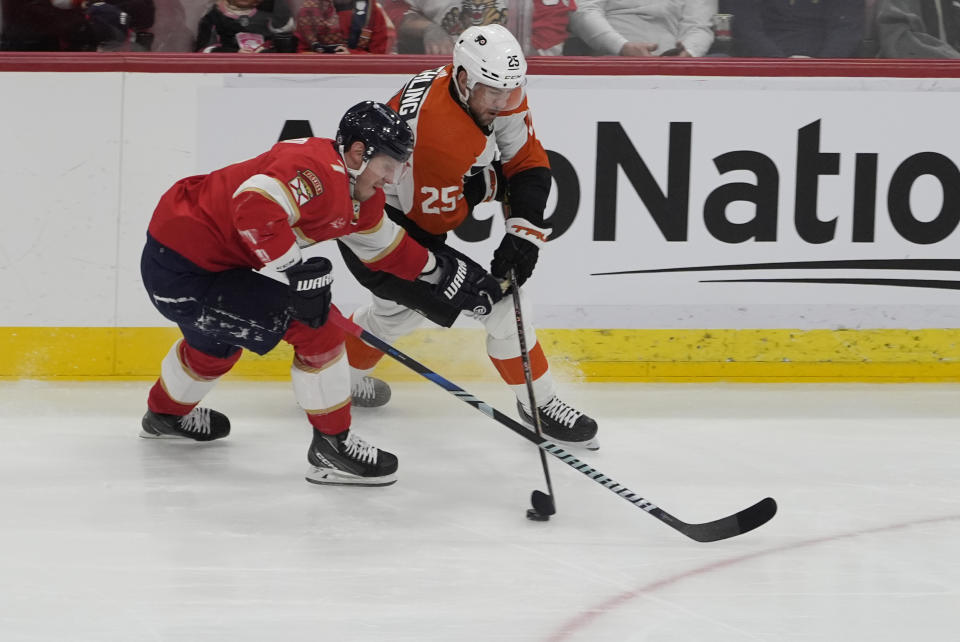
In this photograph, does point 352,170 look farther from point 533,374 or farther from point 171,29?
point 171,29

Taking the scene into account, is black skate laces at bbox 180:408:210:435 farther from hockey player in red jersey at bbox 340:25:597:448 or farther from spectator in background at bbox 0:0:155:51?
spectator in background at bbox 0:0:155:51

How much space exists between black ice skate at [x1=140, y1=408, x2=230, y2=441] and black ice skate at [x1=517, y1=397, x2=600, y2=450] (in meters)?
0.95

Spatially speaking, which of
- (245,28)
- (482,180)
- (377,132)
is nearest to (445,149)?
(482,180)

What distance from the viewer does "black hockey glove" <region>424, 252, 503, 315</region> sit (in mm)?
3037

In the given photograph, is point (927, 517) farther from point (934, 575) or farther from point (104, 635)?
point (104, 635)

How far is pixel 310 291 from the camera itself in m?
2.68

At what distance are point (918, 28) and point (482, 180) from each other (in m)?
1.96

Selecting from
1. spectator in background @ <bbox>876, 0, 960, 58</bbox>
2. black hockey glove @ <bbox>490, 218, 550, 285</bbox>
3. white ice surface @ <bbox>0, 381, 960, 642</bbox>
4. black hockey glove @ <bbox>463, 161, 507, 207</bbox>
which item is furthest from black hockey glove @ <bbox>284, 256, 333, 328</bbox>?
spectator in background @ <bbox>876, 0, 960, 58</bbox>

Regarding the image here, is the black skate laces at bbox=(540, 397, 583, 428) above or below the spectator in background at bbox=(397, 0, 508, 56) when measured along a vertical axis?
below

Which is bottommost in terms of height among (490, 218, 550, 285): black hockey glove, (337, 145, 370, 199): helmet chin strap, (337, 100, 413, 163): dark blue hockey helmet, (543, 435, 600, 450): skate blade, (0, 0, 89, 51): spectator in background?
(543, 435, 600, 450): skate blade

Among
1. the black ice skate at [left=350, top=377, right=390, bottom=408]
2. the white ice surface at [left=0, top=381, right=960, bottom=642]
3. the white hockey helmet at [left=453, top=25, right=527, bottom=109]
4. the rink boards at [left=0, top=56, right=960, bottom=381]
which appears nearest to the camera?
the white ice surface at [left=0, top=381, right=960, bottom=642]

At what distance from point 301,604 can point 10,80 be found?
103 inches

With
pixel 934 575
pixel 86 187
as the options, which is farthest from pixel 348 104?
pixel 934 575

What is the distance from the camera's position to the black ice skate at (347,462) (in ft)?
9.53
